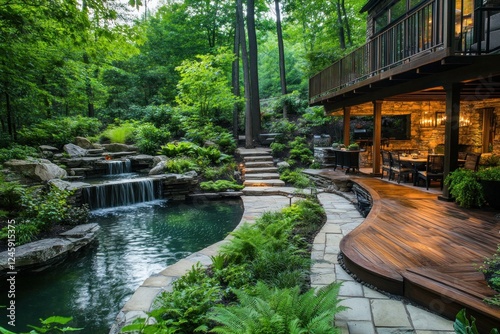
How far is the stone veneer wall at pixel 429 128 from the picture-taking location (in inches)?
455

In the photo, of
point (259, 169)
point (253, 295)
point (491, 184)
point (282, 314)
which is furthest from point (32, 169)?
point (491, 184)

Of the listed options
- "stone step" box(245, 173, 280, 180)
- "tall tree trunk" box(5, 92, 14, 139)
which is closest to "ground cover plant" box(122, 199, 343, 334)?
"stone step" box(245, 173, 280, 180)

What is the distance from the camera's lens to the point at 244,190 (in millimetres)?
11031

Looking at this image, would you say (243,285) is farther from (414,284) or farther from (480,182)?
(480,182)

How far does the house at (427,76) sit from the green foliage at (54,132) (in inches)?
425

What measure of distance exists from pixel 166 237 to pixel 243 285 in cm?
368

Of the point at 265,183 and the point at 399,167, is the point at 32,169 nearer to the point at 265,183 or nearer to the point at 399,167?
the point at 265,183

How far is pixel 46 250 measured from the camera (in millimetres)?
5684

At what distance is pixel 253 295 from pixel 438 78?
6168 millimetres

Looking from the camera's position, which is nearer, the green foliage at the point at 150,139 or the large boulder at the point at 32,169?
the large boulder at the point at 32,169

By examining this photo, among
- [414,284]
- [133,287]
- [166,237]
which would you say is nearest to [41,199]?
[166,237]

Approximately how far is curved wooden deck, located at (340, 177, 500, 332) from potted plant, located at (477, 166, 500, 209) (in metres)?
0.24

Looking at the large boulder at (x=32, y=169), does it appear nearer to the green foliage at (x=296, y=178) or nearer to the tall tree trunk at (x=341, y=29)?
the green foliage at (x=296, y=178)

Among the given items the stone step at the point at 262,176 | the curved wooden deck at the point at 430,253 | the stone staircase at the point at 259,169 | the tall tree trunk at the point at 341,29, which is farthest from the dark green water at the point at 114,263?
the tall tree trunk at the point at 341,29
